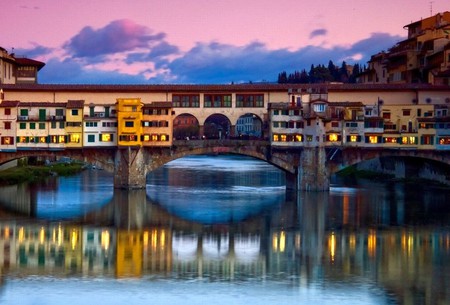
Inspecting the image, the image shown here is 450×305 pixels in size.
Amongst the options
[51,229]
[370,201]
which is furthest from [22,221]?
[370,201]

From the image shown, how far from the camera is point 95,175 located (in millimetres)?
78062

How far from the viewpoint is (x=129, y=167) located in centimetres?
5762

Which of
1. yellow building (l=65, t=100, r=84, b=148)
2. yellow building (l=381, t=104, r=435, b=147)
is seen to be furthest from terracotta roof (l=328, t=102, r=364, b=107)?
yellow building (l=65, t=100, r=84, b=148)

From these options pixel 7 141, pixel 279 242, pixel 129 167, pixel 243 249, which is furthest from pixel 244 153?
pixel 243 249

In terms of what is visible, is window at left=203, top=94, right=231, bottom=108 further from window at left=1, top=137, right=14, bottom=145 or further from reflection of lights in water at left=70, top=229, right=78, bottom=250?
reflection of lights in water at left=70, top=229, right=78, bottom=250

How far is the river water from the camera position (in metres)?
26.7

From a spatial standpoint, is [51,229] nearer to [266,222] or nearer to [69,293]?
[266,222]

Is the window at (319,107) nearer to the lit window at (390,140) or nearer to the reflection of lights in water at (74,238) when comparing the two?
the lit window at (390,140)

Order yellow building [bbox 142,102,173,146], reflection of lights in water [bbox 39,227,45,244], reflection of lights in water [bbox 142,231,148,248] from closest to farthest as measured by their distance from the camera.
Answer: reflection of lights in water [bbox 142,231,148,248] < reflection of lights in water [bbox 39,227,45,244] < yellow building [bbox 142,102,173,146]

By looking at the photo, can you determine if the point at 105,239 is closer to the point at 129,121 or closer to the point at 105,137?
the point at 129,121

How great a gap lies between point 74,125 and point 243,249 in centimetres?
2631

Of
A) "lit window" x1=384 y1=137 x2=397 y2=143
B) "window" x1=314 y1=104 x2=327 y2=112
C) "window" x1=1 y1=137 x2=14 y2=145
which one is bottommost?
"window" x1=1 y1=137 x2=14 y2=145

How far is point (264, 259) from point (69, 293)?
927 centimetres

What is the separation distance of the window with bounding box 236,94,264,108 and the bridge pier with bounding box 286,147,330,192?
557 cm
